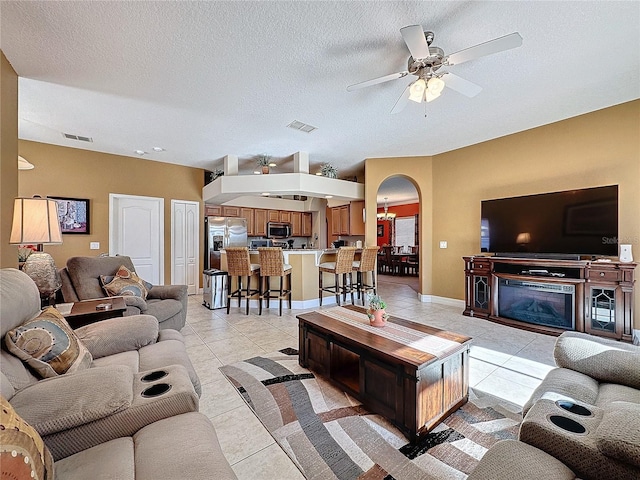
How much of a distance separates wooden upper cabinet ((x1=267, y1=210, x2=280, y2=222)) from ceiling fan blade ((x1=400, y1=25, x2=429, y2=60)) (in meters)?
5.87

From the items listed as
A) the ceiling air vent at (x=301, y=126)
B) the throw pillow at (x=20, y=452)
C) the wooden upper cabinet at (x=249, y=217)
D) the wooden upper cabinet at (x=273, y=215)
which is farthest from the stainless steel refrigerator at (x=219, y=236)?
the throw pillow at (x=20, y=452)

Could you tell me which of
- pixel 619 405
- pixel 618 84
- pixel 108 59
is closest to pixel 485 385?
pixel 619 405

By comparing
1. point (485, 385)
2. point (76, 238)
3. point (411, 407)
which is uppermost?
point (76, 238)

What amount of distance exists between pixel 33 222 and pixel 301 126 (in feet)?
9.71

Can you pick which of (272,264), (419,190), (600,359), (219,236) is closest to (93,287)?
(272,264)

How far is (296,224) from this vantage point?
8.05 m

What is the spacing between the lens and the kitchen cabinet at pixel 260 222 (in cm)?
736

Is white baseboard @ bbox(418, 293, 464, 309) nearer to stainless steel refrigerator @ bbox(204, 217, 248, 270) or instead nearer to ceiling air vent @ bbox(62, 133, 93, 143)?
stainless steel refrigerator @ bbox(204, 217, 248, 270)

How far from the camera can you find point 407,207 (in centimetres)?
1021

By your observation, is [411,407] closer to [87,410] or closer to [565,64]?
[87,410]

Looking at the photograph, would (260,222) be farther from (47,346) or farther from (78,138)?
(47,346)

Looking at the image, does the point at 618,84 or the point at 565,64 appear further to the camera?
the point at 618,84

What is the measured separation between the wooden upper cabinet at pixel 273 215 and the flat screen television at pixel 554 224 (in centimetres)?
508

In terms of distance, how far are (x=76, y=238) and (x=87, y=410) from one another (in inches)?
199
